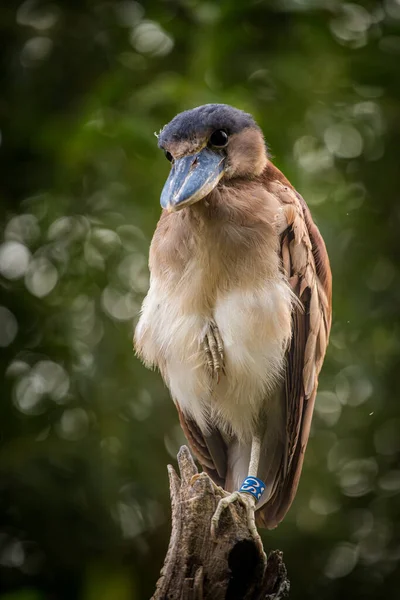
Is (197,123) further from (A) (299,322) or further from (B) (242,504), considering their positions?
(B) (242,504)

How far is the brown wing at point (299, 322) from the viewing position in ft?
10.6

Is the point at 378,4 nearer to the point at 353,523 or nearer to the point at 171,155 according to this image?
the point at 171,155

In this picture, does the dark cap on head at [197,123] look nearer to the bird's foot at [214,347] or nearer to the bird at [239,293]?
the bird at [239,293]

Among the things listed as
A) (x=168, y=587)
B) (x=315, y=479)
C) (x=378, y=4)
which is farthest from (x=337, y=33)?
(x=168, y=587)

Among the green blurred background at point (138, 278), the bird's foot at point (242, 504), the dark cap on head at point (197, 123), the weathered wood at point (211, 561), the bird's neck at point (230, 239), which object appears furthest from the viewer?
the green blurred background at point (138, 278)

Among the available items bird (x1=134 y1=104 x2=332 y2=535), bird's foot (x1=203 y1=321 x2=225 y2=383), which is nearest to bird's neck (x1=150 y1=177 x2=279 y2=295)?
bird (x1=134 y1=104 x2=332 y2=535)

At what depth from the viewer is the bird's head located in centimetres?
291

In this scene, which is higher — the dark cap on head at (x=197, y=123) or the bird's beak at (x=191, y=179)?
the dark cap on head at (x=197, y=123)

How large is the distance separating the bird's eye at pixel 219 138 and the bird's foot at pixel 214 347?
63 cm

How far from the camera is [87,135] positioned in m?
4.07

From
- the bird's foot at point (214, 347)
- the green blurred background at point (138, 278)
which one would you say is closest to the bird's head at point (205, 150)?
the bird's foot at point (214, 347)

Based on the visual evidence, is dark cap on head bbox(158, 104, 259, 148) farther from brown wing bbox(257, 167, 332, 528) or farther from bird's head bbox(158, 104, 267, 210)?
brown wing bbox(257, 167, 332, 528)

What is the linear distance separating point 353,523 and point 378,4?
8.99 feet

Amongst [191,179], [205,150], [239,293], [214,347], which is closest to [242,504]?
[214,347]
